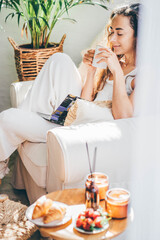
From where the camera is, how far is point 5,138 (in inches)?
70.5

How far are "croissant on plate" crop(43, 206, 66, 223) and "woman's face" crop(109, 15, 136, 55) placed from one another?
3.72 ft

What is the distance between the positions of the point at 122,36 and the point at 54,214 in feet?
3.87

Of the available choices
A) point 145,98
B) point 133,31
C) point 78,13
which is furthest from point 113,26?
point 78,13

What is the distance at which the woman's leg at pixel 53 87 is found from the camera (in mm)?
2051

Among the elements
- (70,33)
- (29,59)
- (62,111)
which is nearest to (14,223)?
(62,111)

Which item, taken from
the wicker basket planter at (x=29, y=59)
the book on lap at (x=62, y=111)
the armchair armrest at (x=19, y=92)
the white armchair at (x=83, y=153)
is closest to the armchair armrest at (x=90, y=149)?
the white armchair at (x=83, y=153)

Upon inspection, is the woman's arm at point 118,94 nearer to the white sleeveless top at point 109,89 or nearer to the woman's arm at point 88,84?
the white sleeveless top at point 109,89

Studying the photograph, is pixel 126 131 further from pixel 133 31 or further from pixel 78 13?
pixel 78 13

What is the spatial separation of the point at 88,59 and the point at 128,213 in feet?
3.78

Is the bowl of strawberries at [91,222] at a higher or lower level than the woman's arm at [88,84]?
lower

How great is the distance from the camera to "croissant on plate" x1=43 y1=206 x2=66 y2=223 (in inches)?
41.6

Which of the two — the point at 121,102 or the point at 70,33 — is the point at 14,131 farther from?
the point at 70,33

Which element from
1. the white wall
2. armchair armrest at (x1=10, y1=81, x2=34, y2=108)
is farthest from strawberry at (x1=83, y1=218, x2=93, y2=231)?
the white wall

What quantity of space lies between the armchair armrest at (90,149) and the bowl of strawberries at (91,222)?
309 mm
